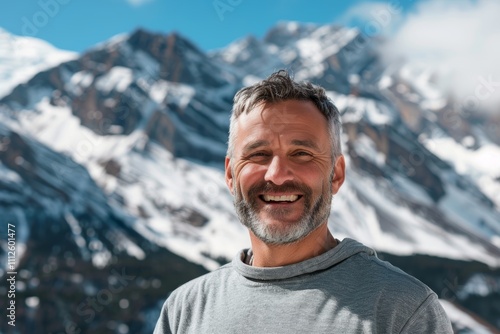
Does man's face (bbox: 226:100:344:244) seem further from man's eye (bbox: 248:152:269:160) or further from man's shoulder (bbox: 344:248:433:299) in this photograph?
man's shoulder (bbox: 344:248:433:299)

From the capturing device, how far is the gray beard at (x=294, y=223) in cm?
477

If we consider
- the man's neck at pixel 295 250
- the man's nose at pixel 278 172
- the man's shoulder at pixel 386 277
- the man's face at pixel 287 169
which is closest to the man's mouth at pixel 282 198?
the man's face at pixel 287 169

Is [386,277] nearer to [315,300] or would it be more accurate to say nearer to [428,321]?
[428,321]

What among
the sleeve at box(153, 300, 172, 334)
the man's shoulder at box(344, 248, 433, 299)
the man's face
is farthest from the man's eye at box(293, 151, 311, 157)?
the sleeve at box(153, 300, 172, 334)

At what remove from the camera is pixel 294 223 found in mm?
4816

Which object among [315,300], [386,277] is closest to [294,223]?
[315,300]

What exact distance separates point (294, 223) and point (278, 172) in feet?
1.28

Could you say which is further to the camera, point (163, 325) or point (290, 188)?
point (163, 325)

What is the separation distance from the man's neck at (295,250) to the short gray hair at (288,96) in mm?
615

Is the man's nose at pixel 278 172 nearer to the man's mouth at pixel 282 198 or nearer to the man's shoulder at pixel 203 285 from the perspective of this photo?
the man's mouth at pixel 282 198

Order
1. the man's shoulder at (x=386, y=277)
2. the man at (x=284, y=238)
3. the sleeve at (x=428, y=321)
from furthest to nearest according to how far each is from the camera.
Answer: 1. the man at (x=284, y=238)
2. the man's shoulder at (x=386, y=277)
3. the sleeve at (x=428, y=321)

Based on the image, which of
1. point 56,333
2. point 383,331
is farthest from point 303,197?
point 56,333

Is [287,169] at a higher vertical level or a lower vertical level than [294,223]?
higher

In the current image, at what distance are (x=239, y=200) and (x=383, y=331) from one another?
5.05 ft
